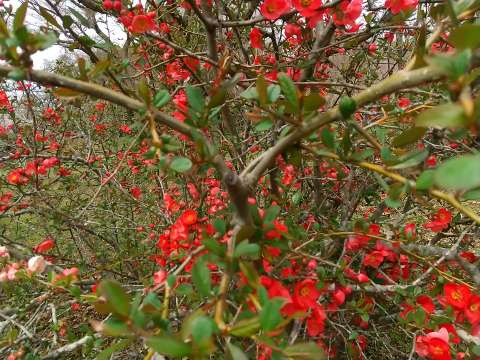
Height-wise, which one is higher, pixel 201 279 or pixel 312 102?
pixel 312 102

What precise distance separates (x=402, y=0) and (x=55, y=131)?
3011mm

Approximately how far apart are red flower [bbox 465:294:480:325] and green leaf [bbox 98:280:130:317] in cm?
90

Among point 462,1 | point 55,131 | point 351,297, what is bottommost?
point 351,297

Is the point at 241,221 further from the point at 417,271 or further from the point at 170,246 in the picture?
the point at 417,271

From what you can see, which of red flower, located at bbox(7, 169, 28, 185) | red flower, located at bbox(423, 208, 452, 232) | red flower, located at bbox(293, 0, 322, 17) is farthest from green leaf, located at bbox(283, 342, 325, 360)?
red flower, located at bbox(7, 169, 28, 185)

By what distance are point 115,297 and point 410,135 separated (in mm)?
511

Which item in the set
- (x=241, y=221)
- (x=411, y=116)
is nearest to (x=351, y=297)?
(x=411, y=116)

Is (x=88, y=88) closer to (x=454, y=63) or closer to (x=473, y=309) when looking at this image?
(x=454, y=63)

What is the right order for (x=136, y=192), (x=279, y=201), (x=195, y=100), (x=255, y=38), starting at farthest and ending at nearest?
(x=136, y=192) < (x=255, y=38) < (x=279, y=201) < (x=195, y=100)

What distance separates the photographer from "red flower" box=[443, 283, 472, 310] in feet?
3.27

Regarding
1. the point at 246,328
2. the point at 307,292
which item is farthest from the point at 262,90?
the point at 307,292

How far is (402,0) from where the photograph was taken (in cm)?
116

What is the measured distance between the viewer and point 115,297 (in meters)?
0.45

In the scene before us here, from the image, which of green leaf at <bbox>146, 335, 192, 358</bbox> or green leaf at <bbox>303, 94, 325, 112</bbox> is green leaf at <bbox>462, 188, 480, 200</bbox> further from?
green leaf at <bbox>146, 335, 192, 358</bbox>
